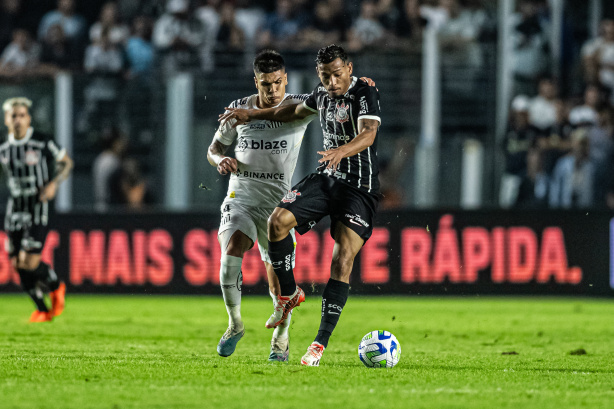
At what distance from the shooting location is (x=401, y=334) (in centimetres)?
992

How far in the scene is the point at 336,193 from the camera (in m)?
7.15

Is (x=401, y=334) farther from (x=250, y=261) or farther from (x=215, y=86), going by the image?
(x=215, y=86)

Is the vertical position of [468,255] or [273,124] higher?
[273,124]

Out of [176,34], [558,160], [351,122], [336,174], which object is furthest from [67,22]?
[351,122]

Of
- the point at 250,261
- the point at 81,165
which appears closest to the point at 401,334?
the point at 250,261

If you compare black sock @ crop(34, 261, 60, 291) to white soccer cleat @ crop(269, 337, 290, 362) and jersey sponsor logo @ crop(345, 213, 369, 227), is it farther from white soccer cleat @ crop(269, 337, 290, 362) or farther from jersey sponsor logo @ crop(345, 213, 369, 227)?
jersey sponsor logo @ crop(345, 213, 369, 227)

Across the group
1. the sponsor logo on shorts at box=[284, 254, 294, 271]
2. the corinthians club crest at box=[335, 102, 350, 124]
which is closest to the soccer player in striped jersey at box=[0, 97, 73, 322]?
the sponsor logo on shorts at box=[284, 254, 294, 271]

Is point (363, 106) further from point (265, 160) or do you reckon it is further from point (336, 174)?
point (265, 160)

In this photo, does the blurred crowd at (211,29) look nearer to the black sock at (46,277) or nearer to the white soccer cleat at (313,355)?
the black sock at (46,277)

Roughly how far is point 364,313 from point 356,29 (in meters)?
5.43

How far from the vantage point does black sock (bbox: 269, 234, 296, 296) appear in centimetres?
698

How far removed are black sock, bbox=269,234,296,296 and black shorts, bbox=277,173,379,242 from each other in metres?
0.15

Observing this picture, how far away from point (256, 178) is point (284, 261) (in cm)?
82

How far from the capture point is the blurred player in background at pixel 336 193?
271 inches
